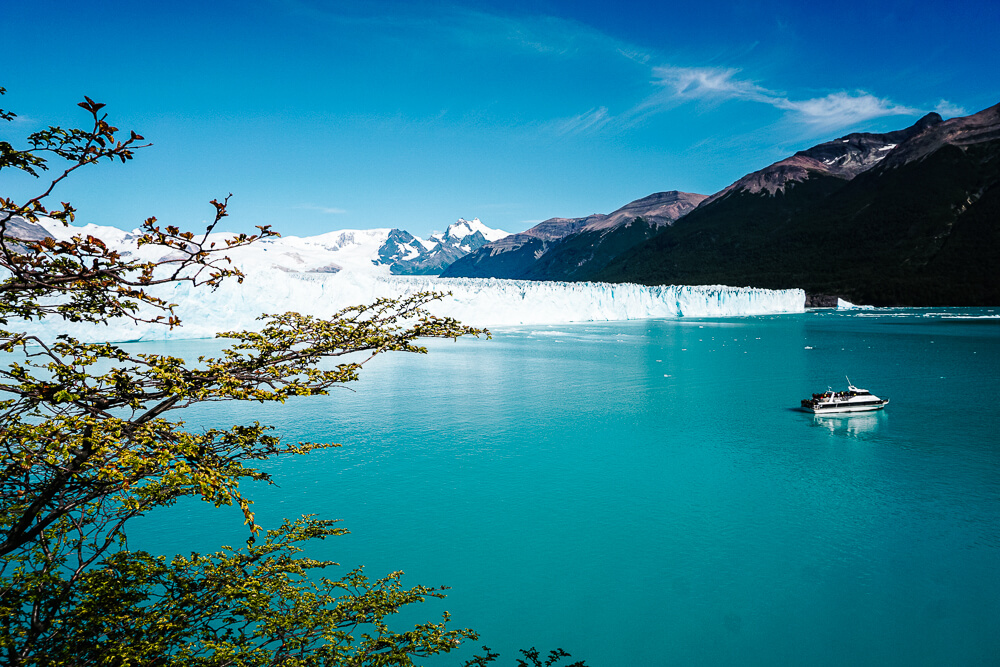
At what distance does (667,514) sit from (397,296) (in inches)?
816

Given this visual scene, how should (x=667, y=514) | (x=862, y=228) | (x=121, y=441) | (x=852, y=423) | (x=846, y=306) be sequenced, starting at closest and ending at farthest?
(x=121, y=441) < (x=667, y=514) < (x=852, y=423) < (x=846, y=306) < (x=862, y=228)

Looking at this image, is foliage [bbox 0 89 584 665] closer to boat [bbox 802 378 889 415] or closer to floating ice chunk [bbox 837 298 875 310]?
boat [bbox 802 378 889 415]

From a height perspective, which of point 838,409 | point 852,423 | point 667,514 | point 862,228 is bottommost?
point 667,514

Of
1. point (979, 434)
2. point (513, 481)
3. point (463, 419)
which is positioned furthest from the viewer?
point (463, 419)

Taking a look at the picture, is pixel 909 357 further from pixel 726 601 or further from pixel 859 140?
pixel 859 140

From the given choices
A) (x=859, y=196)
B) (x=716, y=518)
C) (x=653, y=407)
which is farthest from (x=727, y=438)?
→ (x=859, y=196)

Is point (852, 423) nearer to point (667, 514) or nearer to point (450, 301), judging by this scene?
point (667, 514)

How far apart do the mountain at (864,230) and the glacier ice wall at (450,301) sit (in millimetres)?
20882

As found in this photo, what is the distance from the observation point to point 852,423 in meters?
17.8

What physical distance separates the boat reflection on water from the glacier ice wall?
1903cm

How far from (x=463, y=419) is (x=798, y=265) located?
108641 mm

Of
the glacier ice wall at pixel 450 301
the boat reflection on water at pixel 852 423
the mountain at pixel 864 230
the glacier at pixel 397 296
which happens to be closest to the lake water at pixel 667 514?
the boat reflection on water at pixel 852 423

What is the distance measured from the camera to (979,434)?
622 inches

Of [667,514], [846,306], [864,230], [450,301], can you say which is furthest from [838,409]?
[864,230]
